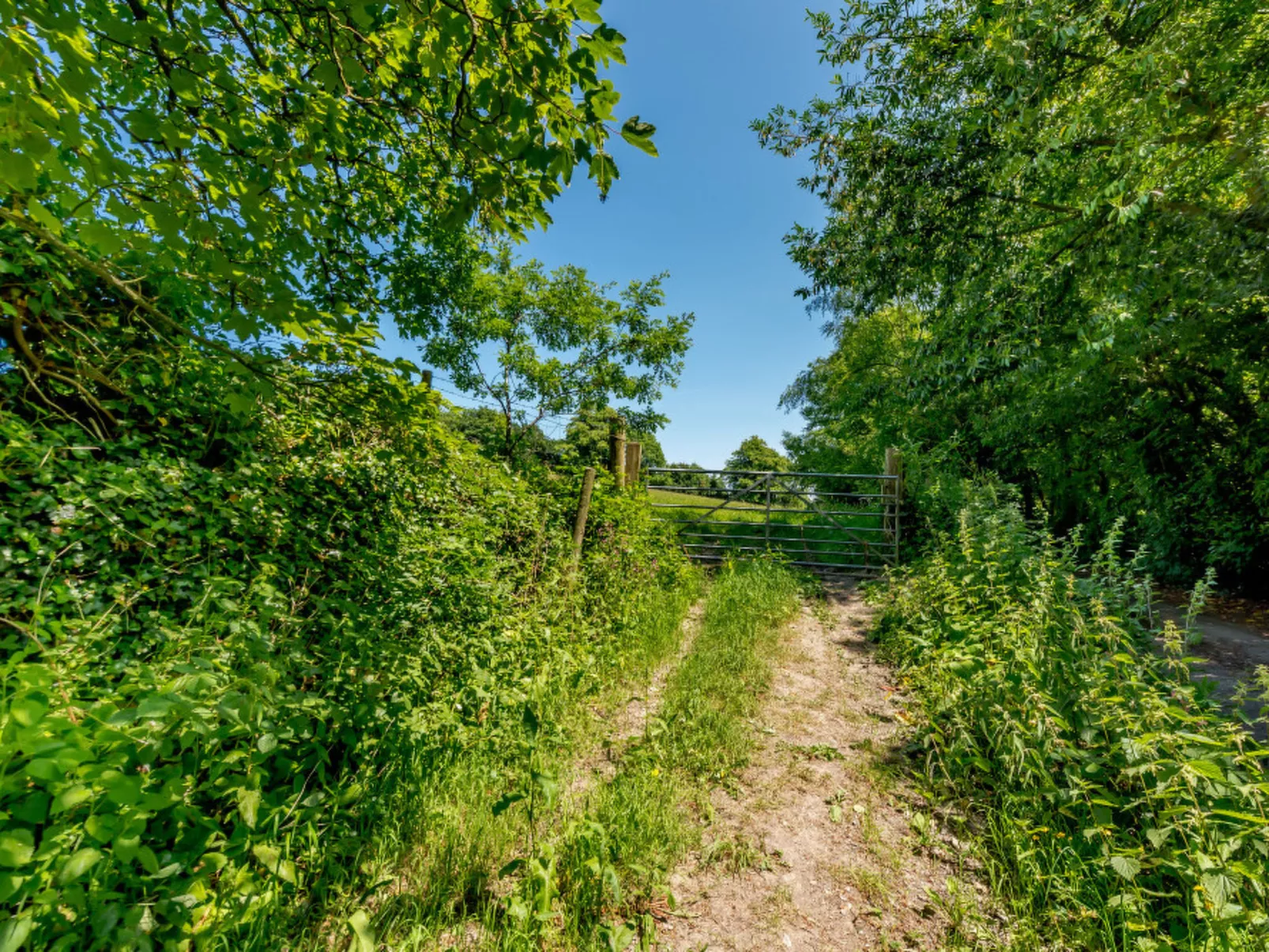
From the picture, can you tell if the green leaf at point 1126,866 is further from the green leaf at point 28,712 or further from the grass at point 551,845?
the green leaf at point 28,712

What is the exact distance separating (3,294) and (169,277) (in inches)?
27.0

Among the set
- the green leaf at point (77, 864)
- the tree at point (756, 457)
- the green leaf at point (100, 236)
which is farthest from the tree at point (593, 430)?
the tree at point (756, 457)

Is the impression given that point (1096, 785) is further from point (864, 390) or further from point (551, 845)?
point (864, 390)

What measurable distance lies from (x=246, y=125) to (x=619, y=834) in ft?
15.2

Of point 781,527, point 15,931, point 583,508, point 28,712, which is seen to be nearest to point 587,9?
point 28,712

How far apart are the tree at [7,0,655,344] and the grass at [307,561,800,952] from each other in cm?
224

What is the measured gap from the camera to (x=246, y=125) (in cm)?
296

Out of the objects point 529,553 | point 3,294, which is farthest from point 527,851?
point 3,294

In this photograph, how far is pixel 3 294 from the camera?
7.77 feet

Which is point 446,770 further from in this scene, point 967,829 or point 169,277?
point 169,277

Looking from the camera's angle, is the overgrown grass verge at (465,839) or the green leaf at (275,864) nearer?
the green leaf at (275,864)

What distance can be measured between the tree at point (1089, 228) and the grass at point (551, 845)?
5.70 metres

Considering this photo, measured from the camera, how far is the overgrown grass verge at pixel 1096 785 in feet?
5.39

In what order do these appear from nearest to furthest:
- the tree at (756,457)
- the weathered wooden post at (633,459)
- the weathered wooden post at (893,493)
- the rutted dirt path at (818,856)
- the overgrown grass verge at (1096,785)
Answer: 1. the overgrown grass verge at (1096,785)
2. the rutted dirt path at (818,856)
3. the weathered wooden post at (633,459)
4. the weathered wooden post at (893,493)
5. the tree at (756,457)
